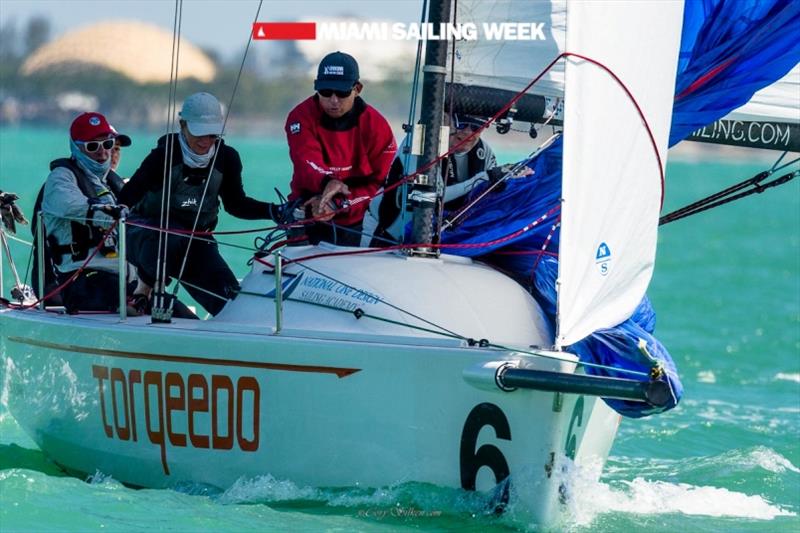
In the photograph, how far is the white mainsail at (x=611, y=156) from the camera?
206 inches

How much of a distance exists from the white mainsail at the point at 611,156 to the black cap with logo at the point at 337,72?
1.52 m

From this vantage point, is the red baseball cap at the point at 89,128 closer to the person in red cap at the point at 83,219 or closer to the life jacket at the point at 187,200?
the person in red cap at the point at 83,219

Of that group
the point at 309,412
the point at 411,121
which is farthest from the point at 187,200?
the point at 309,412

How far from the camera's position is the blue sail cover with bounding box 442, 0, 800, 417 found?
6270mm

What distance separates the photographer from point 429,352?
18.1 feet

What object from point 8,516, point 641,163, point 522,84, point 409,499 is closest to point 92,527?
point 8,516

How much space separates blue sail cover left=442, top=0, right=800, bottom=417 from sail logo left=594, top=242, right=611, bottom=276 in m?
0.80

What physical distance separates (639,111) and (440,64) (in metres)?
0.98

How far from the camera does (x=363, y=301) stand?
5922mm

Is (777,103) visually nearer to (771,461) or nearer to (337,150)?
(771,461)

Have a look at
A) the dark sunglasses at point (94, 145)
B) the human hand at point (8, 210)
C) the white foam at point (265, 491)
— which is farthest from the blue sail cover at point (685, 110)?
the human hand at point (8, 210)

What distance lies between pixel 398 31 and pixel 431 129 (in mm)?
769

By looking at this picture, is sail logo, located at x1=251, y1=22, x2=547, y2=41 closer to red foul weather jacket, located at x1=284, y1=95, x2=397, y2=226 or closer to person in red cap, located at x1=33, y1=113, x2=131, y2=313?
red foul weather jacket, located at x1=284, y1=95, x2=397, y2=226

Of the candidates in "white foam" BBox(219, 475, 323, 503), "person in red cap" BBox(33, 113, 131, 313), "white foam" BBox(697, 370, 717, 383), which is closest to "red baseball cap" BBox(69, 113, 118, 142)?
"person in red cap" BBox(33, 113, 131, 313)
